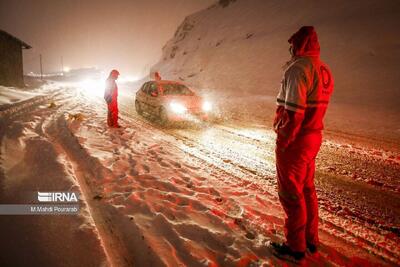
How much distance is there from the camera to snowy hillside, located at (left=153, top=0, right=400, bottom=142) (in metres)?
15.9

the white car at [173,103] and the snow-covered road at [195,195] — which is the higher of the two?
the white car at [173,103]

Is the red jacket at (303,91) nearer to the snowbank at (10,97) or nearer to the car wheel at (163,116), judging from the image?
the car wheel at (163,116)

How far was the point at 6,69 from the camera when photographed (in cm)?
2484

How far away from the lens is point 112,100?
8570 millimetres

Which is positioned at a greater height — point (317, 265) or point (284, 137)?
point (284, 137)

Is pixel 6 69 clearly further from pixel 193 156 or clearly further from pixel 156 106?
pixel 193 156

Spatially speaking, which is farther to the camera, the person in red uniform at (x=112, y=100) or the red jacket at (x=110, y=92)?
the red jacket at (x=110, y=92)

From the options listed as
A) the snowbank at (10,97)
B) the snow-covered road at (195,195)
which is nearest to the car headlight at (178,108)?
the snow-covered road at (195,195)

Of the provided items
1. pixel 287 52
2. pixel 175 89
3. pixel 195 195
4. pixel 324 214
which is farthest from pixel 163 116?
pixel 287 52

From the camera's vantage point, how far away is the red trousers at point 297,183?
249 cm

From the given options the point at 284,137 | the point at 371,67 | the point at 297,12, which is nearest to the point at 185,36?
the point at 297,12

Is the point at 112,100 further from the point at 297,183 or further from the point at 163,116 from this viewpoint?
the point at 297,183

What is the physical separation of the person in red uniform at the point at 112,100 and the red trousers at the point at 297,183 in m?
6.99

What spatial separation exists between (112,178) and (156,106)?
561 cm
